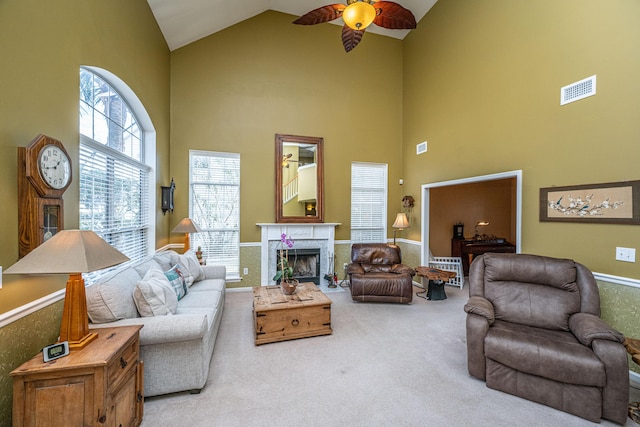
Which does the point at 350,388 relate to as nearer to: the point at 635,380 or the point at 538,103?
the point at 635,380

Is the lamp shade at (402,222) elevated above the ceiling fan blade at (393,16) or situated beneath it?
situated beneath

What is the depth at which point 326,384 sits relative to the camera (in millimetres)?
2350

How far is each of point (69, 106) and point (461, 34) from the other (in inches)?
212

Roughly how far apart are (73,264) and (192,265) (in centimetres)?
243

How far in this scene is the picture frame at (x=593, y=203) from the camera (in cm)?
246

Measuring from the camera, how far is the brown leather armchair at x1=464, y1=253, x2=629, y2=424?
1929 millimetres

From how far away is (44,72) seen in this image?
72.4 inches

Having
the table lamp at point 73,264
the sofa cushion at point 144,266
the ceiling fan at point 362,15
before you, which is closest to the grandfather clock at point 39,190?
the table lamp at point 73,264

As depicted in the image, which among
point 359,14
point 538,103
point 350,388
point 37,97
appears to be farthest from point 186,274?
point 538,103

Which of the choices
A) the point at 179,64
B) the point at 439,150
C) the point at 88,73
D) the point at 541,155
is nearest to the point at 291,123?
the point at 179,64

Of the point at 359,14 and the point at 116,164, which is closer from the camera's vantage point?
the point at 359,14

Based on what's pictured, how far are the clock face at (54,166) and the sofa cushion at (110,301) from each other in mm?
826

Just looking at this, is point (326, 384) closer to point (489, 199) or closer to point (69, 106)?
point (69, 106)

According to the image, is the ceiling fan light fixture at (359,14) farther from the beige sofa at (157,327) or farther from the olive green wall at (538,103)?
the beige sofa at (157,327)
